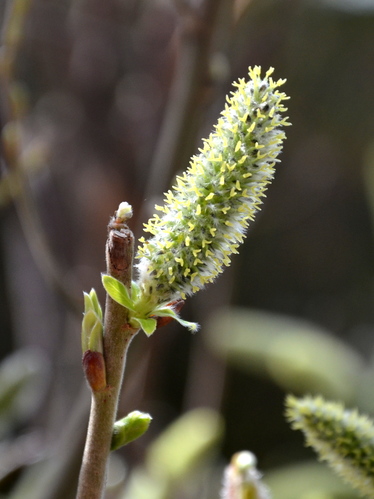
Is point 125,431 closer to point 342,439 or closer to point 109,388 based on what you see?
point 109,388

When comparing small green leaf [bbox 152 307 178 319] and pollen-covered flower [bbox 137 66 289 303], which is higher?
pollen-covered flower [bbox 137 66 289 303]

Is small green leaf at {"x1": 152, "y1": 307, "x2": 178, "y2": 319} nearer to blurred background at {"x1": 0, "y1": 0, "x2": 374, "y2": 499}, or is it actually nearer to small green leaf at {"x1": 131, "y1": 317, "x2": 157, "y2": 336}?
small green leaf at {"x1": 131, "y1": 317, "x2": 157, "y2": 336}

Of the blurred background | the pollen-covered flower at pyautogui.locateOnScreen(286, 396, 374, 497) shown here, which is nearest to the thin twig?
the blurred background

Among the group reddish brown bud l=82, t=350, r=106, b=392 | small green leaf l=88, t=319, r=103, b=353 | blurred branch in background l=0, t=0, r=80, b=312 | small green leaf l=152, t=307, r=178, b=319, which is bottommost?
reddish brown bud l=82, t=350, r=106, b=392

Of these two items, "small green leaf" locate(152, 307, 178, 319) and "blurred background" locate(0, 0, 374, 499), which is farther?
"blurred background" locate(0, 0, 374, 499)

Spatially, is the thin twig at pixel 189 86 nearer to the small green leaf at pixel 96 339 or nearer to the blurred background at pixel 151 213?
the blurred background at pixel 151 213

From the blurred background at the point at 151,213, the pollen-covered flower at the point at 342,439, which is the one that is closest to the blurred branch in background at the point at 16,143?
the blurred background at the point at 151,213

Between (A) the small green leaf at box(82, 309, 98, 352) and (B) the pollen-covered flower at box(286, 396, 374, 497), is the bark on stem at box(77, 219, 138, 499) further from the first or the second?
(B) the pollen-covered flower at box(286, 396, 374, 497)

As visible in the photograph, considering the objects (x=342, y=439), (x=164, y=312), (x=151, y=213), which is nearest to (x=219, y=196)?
(x=164, y=312)
